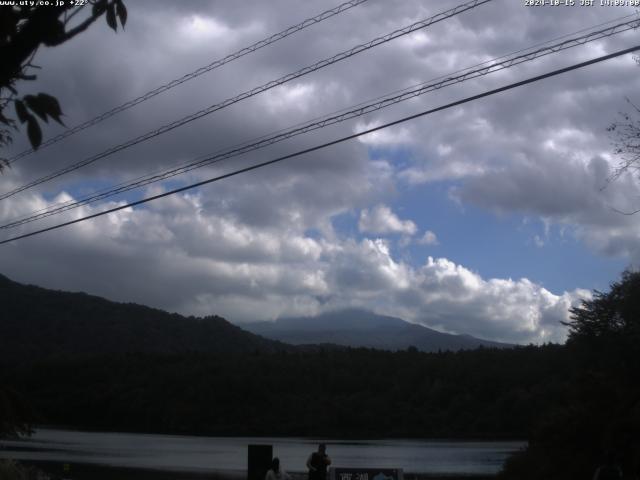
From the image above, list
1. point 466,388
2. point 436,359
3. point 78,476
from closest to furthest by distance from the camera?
point 78,476, point 466,388, point 436,359

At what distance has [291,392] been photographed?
112 metres

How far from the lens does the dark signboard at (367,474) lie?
1725 cm

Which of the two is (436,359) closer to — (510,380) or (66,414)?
(510,380)

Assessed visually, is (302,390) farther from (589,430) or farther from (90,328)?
(589,430)

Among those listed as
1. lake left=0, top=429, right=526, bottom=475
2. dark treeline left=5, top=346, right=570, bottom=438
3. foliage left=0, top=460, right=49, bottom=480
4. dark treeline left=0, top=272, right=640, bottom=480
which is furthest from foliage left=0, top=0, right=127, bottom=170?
dark treeline left=5, top=346, right=570, bottom=438

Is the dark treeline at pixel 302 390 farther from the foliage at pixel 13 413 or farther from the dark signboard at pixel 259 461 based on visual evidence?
the dark signboard at pixel 259 461

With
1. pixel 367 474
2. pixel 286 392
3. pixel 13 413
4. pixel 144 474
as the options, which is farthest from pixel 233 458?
pixel 286 392

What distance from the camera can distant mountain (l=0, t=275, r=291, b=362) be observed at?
124m

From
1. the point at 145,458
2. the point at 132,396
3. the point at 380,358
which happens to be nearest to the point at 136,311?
the point at 132,396

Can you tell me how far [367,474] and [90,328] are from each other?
5261 inches

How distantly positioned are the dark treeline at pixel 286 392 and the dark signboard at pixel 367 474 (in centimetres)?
7472

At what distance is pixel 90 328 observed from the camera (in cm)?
14425

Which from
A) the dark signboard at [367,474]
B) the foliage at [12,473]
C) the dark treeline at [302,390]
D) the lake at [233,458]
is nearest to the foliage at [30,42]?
the dark signboard at [367,474]

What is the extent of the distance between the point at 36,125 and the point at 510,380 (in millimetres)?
87803
